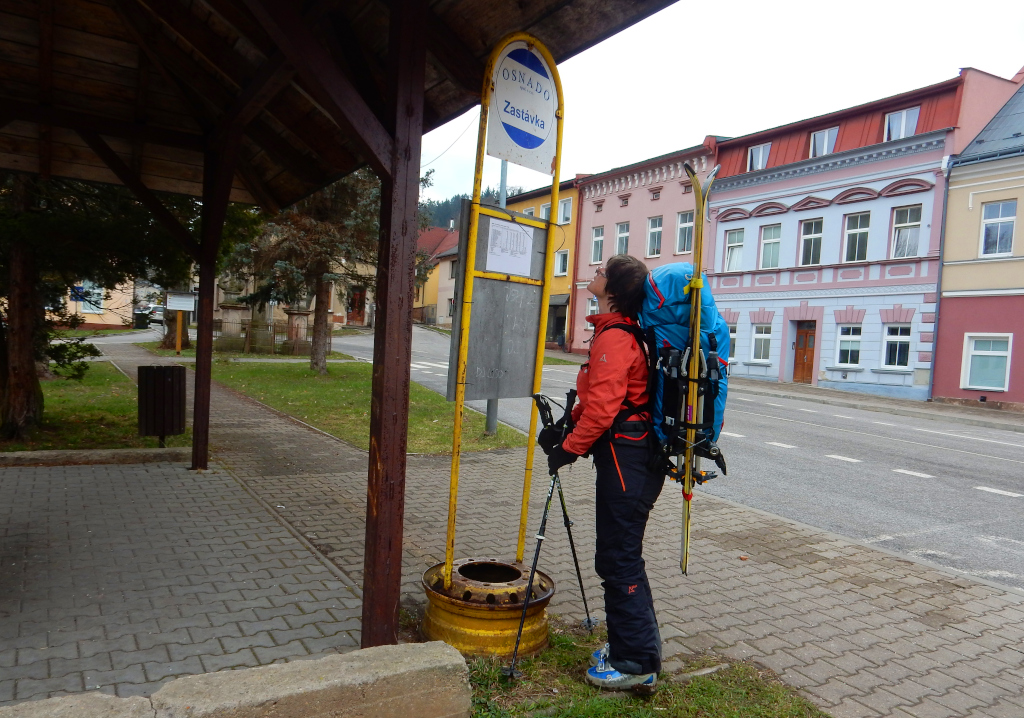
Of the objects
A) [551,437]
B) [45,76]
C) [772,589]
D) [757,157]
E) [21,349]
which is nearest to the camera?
[551,437]

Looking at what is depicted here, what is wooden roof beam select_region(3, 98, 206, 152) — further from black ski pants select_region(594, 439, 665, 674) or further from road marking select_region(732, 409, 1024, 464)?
road marking select_region(732, 409, 1024, 464)

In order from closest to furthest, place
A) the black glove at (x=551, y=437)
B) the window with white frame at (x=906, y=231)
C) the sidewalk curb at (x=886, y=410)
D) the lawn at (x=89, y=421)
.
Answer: the black glove at (x=551, y=437)
the lawn at (x=89, y=421)
the sidewalk curb at (x=886, y=410)
the window with white frame at (x=906, y=231)

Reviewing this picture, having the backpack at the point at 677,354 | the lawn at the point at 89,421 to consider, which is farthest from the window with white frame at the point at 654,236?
the backpack at the point at 677,354

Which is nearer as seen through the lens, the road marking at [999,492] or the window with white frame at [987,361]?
the road marking at [999,492]

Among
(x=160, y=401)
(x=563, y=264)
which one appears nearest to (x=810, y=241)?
(x=563, y=264)

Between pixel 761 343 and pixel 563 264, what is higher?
pixel 563 264

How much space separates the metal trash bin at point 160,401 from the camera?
27.2 feet

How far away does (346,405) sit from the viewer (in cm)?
1402

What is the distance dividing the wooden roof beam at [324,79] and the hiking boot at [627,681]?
8.33 ft

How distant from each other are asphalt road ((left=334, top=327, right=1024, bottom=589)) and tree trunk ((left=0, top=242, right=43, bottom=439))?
7.23 meters

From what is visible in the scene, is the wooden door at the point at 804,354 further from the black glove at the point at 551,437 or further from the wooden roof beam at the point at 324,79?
the wooden roof beam at the point at 324,79

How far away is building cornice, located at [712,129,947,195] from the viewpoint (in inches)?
892

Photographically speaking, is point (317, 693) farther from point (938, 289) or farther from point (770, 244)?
point (770, 244)

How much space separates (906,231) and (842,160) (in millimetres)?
3413
